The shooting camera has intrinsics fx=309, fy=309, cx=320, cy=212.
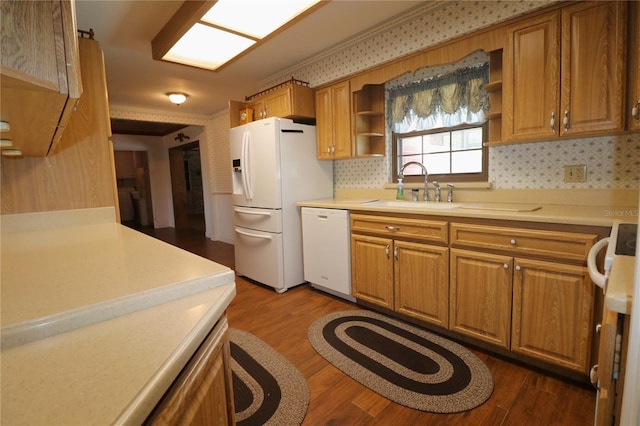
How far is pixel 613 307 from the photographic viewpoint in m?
0.65

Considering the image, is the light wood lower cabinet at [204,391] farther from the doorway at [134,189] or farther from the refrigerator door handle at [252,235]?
the doorway at [134,189]

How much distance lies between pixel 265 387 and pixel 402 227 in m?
1.32

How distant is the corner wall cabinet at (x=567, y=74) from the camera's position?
1580 millimetres

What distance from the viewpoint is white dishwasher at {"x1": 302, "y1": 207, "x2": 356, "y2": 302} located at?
2.64 metres

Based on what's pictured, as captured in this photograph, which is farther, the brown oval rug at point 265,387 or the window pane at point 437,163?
the window pane at point 437,163

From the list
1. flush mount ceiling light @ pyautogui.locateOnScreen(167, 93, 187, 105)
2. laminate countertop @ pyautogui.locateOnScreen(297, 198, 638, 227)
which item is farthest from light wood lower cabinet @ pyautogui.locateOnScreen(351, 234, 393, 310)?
flush mount ceiling light @ pyautogui.locateOnScreen(167, 93, 187, 105)

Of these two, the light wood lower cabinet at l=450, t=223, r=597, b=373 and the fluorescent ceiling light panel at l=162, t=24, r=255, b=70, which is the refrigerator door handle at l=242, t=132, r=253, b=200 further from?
the light wood lower cabinet at l=450, t=223, r=597, b=373

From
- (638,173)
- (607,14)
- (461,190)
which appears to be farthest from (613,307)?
(461,190)

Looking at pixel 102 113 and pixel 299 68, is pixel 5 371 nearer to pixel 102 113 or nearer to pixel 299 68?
pixel 102 113

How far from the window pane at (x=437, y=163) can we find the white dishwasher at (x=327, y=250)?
877 millimetres

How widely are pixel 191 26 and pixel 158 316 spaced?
2.17 meters

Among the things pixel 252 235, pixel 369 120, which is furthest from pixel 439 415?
pixel 369 120

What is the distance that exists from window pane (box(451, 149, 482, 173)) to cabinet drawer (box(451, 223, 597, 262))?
2.64 ft

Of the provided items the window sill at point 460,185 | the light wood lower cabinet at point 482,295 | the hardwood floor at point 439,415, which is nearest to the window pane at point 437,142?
the window sill at point 460,185
